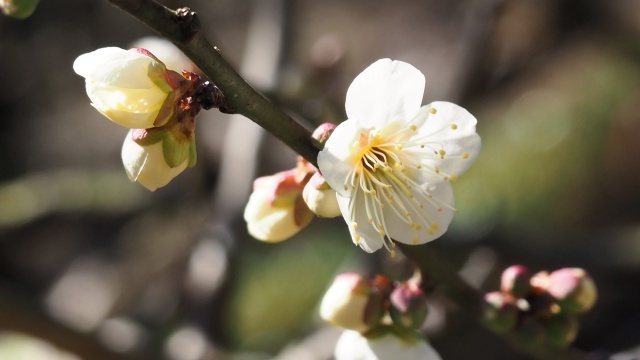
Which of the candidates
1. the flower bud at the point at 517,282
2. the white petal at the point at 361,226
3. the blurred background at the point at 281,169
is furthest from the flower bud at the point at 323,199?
the blurred background at the point at 281,169

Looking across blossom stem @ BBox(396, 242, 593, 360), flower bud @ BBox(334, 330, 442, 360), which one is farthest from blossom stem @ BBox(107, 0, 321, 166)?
flower bud @ BBox(334, 330, 442, 360)

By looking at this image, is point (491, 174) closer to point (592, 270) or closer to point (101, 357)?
point (592, 270)

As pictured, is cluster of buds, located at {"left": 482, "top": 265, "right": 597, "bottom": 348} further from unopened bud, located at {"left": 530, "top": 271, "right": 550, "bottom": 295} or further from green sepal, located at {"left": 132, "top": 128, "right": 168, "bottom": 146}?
green sepal, located at {"left": 132, "top": 128, "right": 168, "bottom": 146}

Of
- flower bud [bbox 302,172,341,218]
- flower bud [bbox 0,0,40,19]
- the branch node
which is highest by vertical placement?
flower bud [bbox 0,0,40,19]


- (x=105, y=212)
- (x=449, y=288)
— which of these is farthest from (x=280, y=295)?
(x=449, y=288)

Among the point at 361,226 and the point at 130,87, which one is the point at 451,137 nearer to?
the point at 361,226

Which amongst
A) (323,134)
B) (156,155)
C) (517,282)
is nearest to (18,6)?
(156,155)

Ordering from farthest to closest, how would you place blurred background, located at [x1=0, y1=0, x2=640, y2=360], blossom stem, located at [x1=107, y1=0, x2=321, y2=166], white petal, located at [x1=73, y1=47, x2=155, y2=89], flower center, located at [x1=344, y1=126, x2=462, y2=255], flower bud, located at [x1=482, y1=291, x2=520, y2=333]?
1. blurred background, located at [x1=0, y1=0, x2=640, y2=360]
2. flower bud, located at [x1=482, y1=291, x2=520, y2=333]
3. flower center, located at [x1=344, y1=126, x2=462, y2=255]
4. white petal, located at [x1=73, y1=47, x2=155, y2=89]
5. blossom stem, located at [x1=107, y1=0, x2=321, y2=166]
